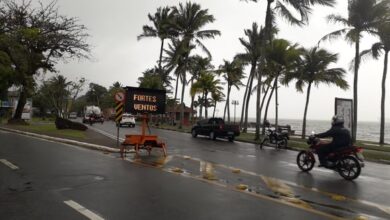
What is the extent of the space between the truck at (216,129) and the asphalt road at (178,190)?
14.2 metres

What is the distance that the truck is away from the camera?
2895 cm

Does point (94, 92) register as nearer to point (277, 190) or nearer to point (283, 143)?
point (283, 143)

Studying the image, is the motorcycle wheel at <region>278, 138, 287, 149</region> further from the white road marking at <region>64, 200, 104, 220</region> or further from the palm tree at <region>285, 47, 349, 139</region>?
the white road marking at <region>64, 200, 104, 220</region>

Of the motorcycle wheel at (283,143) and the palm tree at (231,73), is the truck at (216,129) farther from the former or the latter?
the palm tree at (231,73)

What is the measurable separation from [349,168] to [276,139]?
12158 millimetres

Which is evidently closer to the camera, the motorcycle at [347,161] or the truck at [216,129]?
the motorcycle at [347,161]

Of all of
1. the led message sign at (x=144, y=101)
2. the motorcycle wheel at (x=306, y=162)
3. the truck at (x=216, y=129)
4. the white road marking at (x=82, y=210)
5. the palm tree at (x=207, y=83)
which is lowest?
the white road marking at (x=82, y=210)

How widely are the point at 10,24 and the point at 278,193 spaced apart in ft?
36.9

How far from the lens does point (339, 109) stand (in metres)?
22.9

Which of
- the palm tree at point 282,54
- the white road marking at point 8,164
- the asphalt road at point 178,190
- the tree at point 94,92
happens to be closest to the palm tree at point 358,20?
the palm tree at point 282,54

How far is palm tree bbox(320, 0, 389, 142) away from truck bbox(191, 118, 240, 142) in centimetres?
798

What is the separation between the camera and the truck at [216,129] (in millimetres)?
28950

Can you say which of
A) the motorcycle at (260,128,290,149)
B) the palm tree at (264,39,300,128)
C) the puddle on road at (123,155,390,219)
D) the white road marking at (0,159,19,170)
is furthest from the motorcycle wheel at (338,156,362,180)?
the palm tree at (264,39,300,128)

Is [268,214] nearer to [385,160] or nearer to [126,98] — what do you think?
[126,98]
